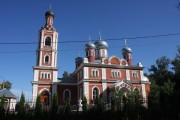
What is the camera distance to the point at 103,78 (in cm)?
3194

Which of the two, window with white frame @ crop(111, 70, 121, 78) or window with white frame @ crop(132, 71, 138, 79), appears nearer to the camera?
window with white frame @ crop(111, 70, 121, 78)

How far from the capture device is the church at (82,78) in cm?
3096

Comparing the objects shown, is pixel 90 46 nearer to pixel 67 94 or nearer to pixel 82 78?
pixel 82 78

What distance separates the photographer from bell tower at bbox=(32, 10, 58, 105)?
3141 cm

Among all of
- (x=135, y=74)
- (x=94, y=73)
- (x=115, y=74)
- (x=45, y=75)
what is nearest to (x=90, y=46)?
(x=94, y=73)

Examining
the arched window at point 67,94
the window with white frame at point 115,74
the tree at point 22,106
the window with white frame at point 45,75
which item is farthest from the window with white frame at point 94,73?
the tree at point 22,106

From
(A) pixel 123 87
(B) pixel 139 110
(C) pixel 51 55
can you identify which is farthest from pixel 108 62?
(B) pixel 139 110

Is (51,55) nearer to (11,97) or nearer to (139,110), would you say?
(11,97)

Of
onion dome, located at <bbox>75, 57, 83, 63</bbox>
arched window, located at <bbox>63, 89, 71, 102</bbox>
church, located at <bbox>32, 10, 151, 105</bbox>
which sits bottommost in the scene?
arched window, located at <bbox>63, 89, 71, 102</bbox>

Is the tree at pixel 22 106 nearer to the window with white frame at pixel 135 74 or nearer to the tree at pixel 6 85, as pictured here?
the window with white frame at pixel 135 74

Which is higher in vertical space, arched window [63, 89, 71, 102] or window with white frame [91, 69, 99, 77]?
window with white frame [91, 69, 99, 77]

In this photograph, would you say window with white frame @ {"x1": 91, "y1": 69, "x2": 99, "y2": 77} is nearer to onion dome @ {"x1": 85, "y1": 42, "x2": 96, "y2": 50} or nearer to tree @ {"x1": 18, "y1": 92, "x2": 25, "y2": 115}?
onion dome @ {"x1": 85, "y1": 42, "x2": 96, "y2": 50}

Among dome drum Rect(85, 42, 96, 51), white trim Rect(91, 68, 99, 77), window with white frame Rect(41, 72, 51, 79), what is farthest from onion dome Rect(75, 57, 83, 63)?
window with white frame Rect(41, 72, 51, 79)

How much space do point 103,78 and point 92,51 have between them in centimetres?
703
